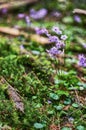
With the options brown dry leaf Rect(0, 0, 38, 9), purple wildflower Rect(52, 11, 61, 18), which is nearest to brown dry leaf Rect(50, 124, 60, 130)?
purple wildflower Rect(52, 11, 61, 18)

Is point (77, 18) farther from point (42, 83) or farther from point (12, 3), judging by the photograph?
point (42, 83)

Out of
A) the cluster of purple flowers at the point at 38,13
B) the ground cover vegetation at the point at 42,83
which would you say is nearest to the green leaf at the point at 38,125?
the ground cover vegetation at the point at 42,83

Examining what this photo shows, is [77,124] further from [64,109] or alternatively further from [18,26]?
[18,26]

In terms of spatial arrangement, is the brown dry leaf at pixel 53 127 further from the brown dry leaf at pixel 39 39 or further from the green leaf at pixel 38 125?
the brown dry leaf at pixel 39 39

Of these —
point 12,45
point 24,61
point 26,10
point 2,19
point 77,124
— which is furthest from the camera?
point 26,10

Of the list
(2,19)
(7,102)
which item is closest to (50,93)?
(7,102)

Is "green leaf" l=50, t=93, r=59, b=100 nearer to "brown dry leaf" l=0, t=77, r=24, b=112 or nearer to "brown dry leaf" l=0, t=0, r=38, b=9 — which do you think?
"brown dry leaf" l=0, t=77, r=24, b=112

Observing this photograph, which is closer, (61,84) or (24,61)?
(61,84)

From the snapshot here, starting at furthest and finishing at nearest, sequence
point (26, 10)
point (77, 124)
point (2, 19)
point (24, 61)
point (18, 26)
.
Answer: point (26, 10)
point (2, 19)
point (18, 26)
point (24, 61)
point (77, 124)
